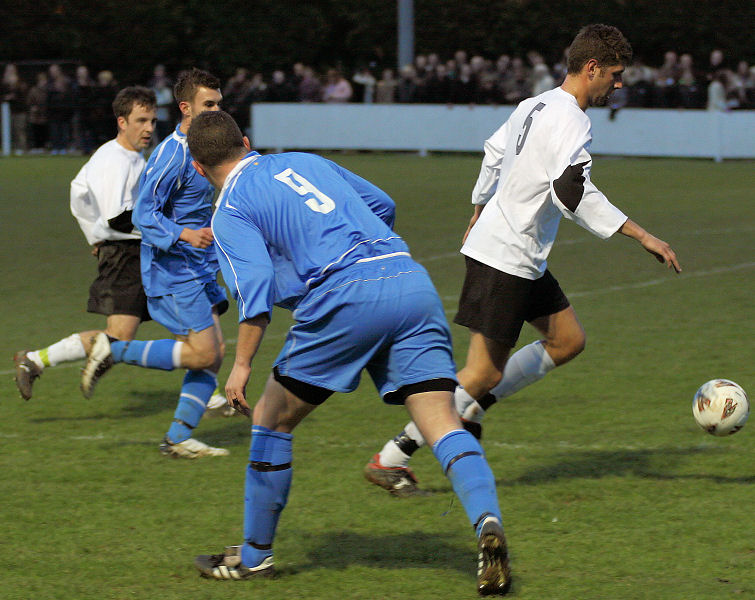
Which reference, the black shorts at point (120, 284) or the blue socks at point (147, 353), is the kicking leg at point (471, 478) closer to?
the blue socks at point (147, 353)

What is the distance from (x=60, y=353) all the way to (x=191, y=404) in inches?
44.5

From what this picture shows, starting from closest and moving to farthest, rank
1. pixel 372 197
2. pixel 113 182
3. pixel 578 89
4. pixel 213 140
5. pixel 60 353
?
1. pixel 213 140
2. pixel 372 197
3. pixel 578 89
4. pixel 113 182
5. pixel 60 353

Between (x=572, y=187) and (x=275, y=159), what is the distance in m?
1.36

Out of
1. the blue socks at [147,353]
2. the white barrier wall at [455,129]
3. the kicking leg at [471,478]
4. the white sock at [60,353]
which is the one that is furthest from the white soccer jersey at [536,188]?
the white barrier wall at [455,129]

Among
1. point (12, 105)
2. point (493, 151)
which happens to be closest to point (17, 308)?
point (493, 151)

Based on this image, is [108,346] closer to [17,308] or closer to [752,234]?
Answer: [17,308]

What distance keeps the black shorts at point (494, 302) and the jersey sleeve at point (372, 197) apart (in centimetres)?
79

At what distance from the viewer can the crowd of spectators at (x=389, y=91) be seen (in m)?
25.6

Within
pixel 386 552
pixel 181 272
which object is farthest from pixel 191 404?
pixel 386 552

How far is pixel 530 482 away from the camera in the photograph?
6.17 m

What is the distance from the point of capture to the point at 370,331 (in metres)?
4.60

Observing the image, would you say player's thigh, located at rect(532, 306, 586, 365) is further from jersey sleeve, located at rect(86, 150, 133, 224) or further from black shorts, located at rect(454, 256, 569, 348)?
jersey sleeve, located at rect(86, 150, 133, 224)

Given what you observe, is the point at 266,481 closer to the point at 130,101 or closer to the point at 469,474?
the point at 469,474

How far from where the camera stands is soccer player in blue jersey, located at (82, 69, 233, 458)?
672cm
